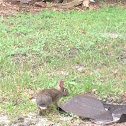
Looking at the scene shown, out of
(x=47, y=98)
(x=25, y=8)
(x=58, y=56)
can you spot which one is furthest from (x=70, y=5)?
(x=47, y=98)

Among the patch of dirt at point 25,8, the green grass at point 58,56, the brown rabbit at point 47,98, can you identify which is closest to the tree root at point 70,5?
the patch of dirt at point 25,8

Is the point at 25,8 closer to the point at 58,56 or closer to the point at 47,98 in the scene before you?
the point at 58,56

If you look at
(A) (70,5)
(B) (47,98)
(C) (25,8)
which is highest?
(A) (70,5)

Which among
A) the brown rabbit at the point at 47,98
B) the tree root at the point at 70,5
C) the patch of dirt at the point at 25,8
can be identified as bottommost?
the brown rabbit at the point at 47,98

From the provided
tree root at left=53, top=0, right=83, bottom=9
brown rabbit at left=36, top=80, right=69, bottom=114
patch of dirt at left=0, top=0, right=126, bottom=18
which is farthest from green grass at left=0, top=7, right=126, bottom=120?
tree root at left=53, top=0, right=83, bottom=9

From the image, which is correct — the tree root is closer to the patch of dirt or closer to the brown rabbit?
the patch of dirt

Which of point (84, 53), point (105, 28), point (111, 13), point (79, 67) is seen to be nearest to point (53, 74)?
point (79, 67)

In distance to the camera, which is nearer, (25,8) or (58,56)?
(58,56)

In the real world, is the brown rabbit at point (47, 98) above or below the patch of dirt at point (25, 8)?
below

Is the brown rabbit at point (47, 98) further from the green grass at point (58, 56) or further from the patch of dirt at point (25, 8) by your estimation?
the patch of dirt at point (25, 8)

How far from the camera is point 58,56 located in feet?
24.8

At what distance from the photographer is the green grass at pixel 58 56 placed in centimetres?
572

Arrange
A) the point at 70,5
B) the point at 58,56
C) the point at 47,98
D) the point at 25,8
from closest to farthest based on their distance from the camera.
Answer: the point at 47,98, the point at 58,56, the point at 25,8, the point at 70,5

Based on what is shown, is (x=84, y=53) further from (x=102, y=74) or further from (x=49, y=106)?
(x=49, y=106)
